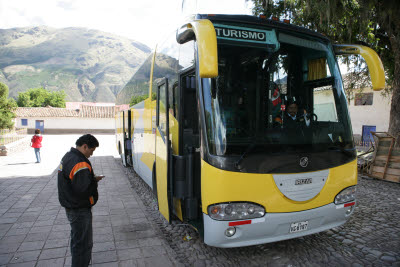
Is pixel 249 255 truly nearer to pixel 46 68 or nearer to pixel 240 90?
pixel 240 90

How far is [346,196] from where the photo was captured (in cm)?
388

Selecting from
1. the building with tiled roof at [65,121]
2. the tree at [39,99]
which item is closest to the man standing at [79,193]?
the building with tiled roof at [65,121]

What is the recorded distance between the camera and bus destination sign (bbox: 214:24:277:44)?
135 inches

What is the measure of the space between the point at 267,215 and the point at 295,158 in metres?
0.77

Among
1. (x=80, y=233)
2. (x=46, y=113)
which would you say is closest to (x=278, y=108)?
(x=80, y=233)

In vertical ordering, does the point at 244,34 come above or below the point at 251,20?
below

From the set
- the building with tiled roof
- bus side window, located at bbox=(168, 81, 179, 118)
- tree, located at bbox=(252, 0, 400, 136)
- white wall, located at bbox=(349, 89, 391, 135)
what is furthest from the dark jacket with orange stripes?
the building with tiled roof

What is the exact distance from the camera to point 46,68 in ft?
650

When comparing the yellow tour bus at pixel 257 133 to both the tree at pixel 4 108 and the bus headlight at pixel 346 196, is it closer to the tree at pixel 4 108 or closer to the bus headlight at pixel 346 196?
the bus headlight at pixel 346 196

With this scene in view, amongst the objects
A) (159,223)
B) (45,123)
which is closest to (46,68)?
(45,123)

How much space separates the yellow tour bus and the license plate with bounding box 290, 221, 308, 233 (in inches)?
0.6

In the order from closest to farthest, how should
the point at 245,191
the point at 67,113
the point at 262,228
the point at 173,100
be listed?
the point at 245,191 → the point at 262,228 → the point at 173,100 → the point at 67,113

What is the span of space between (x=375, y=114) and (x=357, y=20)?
53.5 ft

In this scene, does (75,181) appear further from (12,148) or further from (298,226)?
(12,148)
